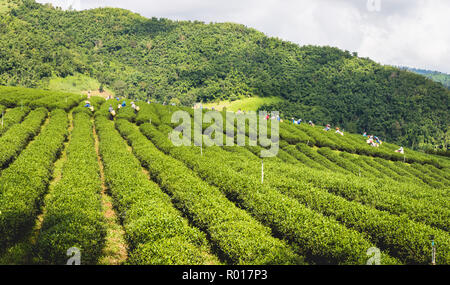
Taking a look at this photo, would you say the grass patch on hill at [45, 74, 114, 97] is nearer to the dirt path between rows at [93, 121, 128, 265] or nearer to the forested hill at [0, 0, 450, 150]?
the forested hill at [0, 0, 450, 150]

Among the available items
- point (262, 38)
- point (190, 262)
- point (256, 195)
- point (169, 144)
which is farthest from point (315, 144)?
point (262, 38)

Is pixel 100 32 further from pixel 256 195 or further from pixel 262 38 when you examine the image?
pixel 256 195

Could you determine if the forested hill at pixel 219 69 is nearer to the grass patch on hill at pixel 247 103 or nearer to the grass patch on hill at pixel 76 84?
the grass patch on hill at pixel 76 84

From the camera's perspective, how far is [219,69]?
13900cm

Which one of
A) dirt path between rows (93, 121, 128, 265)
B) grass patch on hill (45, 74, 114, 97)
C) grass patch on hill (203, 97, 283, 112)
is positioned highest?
A: grass patch on hill (45, 74, 114, 97)

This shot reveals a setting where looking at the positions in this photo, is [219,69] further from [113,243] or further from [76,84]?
[113,243]

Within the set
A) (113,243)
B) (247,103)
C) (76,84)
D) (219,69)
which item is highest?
(219,69)

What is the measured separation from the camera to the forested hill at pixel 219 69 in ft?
329

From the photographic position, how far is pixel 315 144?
132 ft

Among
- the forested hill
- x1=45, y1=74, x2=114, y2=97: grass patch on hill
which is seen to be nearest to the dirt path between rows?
the forested hill

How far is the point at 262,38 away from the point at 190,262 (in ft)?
604

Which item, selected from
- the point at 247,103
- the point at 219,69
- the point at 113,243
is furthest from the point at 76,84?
the point at 113,243

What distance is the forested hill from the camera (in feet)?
329

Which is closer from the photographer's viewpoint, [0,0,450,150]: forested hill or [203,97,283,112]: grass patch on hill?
[0,0,450,150]: forested hill
